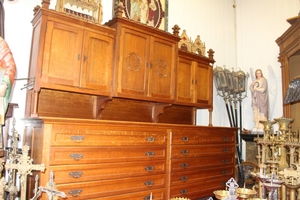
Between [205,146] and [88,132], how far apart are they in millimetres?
1974

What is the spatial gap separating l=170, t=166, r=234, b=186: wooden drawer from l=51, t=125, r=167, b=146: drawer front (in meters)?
0.55

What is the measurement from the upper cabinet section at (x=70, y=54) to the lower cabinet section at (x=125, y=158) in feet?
1.76

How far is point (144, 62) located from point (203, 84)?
1401mm

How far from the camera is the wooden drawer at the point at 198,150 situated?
11.7 ft

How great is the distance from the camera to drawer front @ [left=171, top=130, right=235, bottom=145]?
3590mm

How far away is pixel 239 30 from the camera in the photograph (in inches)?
262

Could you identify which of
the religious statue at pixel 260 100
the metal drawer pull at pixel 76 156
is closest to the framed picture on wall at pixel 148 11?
the religious statue at pixel 260 100

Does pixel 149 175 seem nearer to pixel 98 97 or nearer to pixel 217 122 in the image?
pixel 98 97

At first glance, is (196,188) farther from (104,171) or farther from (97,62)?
(97,62)

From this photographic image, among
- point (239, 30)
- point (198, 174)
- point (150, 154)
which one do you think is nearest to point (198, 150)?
point (198, 174)

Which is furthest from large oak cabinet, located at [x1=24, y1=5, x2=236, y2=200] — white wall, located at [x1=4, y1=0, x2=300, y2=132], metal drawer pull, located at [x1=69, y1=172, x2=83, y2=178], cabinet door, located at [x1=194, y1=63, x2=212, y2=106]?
white wall, located at [x1=4, y1=0, x2=300, y2=132]

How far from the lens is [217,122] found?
5797mm

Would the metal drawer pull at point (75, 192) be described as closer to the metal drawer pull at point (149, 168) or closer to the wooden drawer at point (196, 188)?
the metal drawer pull at point (149, 168)

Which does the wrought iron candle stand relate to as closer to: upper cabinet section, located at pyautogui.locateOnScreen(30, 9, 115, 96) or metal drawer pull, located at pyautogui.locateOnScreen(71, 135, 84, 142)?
metal drawer pull, located at pyautogui.locateOnScreen(71, 135, 84, 142)
